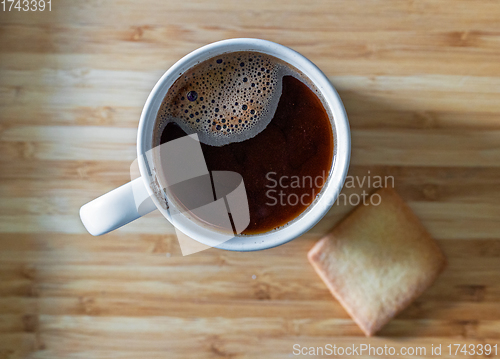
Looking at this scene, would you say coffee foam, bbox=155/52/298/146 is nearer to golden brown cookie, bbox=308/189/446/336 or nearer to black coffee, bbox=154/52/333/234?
black coffee, bbox=154/52/333/234

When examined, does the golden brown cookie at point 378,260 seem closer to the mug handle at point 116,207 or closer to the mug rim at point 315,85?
the mug rim at point 315,85

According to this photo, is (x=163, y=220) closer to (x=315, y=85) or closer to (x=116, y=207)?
(x=116, y=207)

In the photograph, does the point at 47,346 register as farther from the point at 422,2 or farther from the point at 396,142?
the point at 422,2

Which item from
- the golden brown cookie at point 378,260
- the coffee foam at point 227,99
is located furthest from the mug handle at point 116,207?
the golden brown cookie at point 378,260

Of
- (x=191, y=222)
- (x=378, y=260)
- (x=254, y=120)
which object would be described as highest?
(x=254, y=120)

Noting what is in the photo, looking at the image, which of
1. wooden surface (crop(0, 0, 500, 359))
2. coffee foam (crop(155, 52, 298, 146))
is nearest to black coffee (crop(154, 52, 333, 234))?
coffee foam (crop(155, 52, 298, 146))

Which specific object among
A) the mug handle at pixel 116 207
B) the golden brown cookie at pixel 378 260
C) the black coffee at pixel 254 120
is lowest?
the golden brown cookie at pixel 378 260

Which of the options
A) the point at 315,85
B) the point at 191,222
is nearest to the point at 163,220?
the point at 191,222
